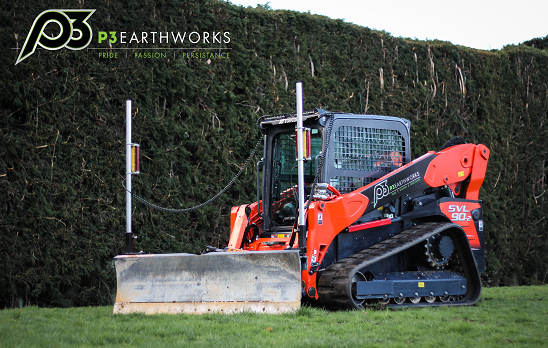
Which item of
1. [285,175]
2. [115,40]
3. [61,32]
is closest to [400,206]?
[285,175]

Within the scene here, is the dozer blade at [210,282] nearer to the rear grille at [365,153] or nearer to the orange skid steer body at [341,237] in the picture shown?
the orange skid steer body at [341,237]

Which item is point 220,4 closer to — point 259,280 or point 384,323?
point 259,280

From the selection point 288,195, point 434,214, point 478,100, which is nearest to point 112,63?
point 288,195

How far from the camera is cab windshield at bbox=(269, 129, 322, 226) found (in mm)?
7111

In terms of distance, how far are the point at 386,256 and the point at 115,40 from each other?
15.3ft

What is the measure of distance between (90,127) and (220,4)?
2924mm

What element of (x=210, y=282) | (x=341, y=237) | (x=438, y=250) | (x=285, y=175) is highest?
(x=285, y=175)

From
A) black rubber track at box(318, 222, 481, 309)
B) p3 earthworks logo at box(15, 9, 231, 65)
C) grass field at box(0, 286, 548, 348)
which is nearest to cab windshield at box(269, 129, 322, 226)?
black rubber track at box(318, 222, 481, 309)

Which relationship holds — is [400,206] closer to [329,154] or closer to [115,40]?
[329,154]

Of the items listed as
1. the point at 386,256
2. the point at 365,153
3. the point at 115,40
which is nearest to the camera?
the point at 386,256

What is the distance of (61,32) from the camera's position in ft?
24.2

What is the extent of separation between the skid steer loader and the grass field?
1.03 ft

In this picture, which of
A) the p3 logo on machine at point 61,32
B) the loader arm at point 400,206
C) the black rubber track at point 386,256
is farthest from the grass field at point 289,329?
the p3 logo on machine at point 61,32

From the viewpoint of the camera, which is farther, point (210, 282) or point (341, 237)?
point (341, 237)
